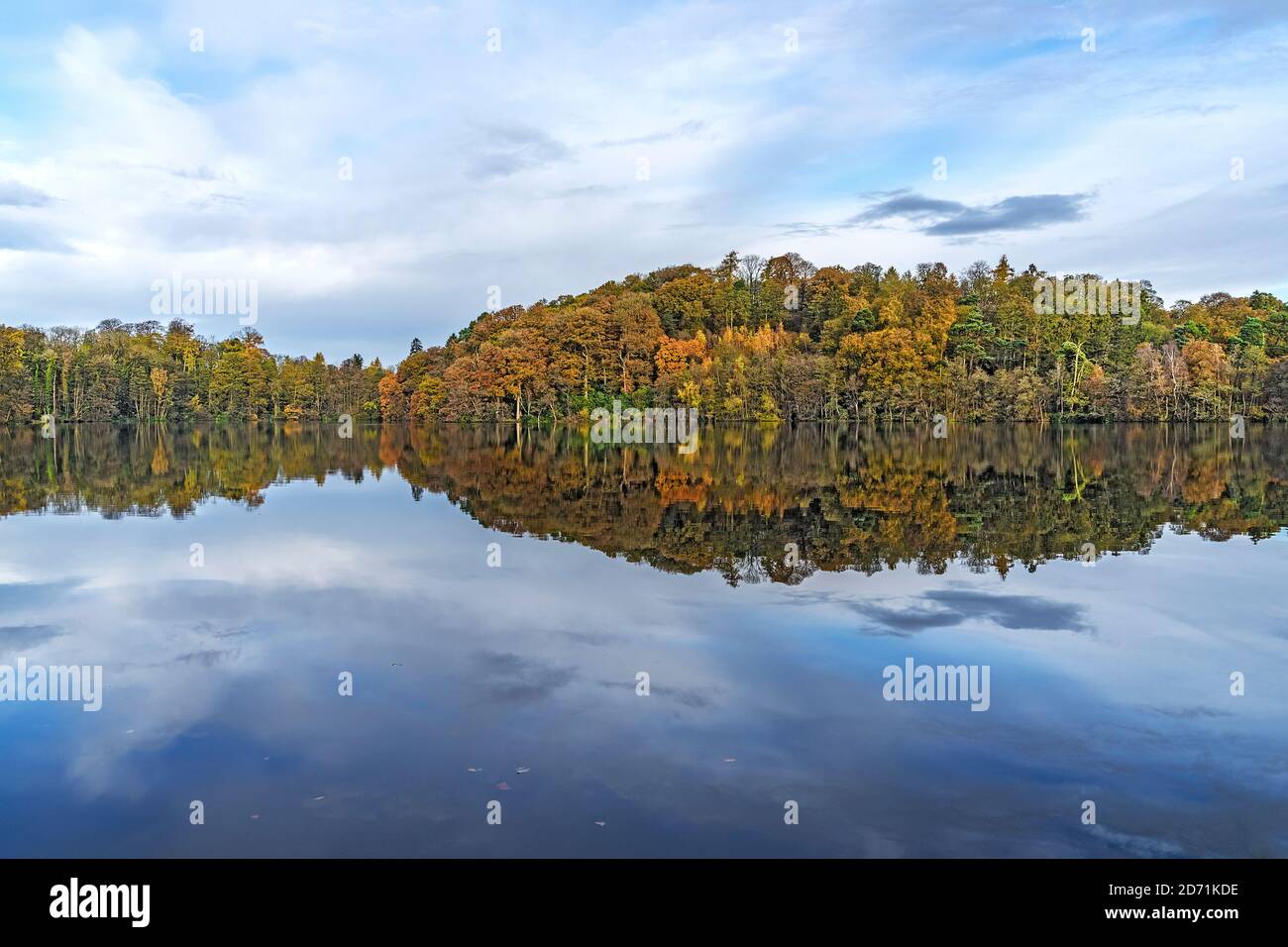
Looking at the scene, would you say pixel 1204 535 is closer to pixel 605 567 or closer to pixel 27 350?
pixel 605 567

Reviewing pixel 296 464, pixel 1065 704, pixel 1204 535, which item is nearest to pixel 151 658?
pixel 1065 704

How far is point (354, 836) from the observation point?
4750mm

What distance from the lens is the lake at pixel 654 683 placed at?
4.91m

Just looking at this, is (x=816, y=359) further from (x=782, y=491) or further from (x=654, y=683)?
(x=654, y=683)

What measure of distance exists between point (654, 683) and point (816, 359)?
5860cm

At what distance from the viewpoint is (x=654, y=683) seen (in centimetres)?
725

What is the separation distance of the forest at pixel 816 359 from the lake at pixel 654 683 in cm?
4714
